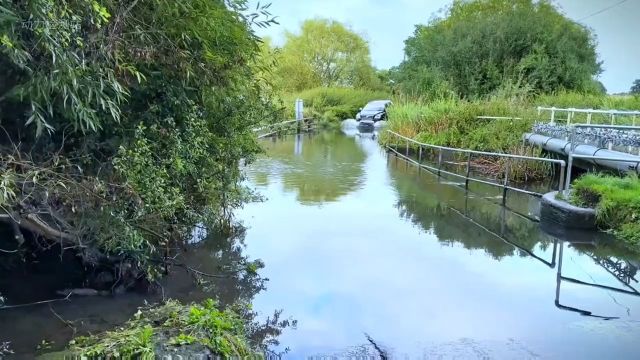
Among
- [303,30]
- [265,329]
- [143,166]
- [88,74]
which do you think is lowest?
[265,329]

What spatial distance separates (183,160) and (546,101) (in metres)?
15.0

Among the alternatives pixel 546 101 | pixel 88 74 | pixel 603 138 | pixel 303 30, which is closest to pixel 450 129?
pixel 546 101

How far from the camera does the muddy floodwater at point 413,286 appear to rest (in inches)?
169

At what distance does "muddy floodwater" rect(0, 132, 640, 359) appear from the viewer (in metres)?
4.29

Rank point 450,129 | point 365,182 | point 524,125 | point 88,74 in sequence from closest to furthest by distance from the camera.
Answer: point 88,74, point 365,182, point 524,125, point 450,129

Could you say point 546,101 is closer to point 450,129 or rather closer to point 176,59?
point 450,129

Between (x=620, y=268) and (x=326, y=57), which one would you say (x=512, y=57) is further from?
(x=326, y=57)

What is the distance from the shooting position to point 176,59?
14.8ft

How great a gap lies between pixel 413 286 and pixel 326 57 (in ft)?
130

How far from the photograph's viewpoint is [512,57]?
72.4 feet

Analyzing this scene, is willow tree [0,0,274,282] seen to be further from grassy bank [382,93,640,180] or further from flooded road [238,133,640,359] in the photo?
grassy bank [382,93,640,180]

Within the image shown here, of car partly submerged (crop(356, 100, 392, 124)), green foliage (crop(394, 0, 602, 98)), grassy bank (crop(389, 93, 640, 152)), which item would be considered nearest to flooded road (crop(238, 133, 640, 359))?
grassy bank (crop(389, 93, 640, 152))

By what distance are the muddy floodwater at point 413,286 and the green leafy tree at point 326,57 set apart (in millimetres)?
33942

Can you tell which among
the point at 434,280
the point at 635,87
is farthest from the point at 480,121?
the point at 434,280
